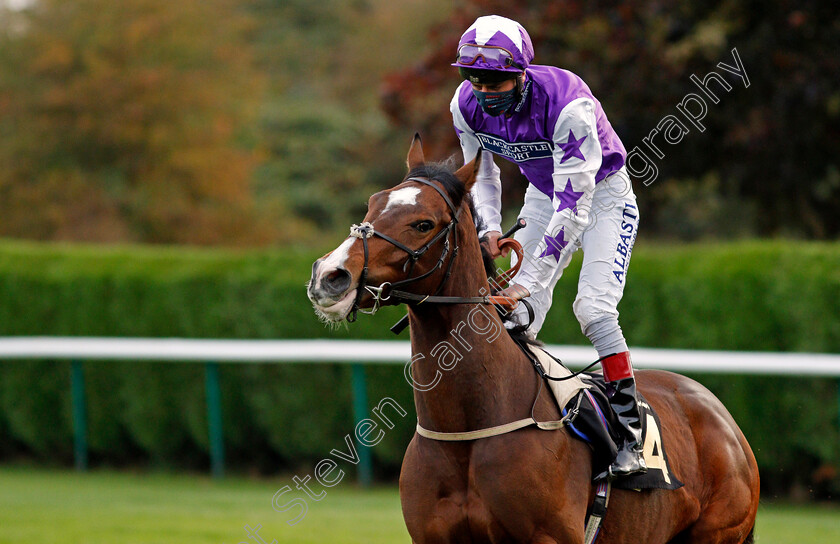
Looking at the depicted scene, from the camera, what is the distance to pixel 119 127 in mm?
19750

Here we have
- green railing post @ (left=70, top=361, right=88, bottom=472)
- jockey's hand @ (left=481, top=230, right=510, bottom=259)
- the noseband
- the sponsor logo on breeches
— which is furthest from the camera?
green railing post @ (left=70, top=361, right=88, bottom=472)

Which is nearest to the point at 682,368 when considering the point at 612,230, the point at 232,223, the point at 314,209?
the point at 612,230

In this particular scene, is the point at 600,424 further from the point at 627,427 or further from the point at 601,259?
the point at 601,259

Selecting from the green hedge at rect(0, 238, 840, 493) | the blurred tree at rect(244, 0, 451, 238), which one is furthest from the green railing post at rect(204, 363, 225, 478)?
the blurred tree at rect(244, 0, 451, 238)

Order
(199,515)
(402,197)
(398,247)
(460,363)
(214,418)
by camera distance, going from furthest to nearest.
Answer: (214,418) → (199,515) → (460,363) → (402,197) → (398,247)

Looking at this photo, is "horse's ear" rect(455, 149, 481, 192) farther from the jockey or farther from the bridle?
the jockey

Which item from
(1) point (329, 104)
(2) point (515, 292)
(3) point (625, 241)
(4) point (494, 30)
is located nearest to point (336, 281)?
(2) point (515, 292)

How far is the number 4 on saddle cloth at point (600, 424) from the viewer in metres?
3.65

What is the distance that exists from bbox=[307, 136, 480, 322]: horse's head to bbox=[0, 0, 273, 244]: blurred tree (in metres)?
17.3

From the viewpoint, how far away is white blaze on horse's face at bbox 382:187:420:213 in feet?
10.6

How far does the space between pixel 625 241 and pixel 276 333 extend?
523 centimetres

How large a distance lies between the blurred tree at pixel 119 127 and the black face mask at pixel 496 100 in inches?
667

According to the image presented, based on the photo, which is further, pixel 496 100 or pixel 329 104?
pixel 329 104

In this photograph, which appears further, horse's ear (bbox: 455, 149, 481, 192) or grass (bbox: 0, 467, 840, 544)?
grass (bbox: 0, 467, 840, 544)
